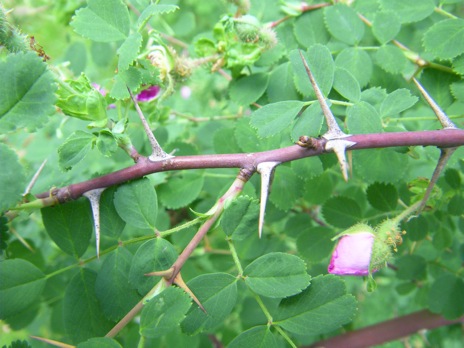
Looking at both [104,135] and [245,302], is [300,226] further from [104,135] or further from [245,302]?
[104,135]

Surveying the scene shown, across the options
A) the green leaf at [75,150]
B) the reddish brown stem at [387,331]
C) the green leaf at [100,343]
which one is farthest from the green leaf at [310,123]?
the reddish brown stem at [387,331]

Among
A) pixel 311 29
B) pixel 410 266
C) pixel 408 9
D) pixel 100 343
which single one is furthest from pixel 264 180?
pixel 410 266

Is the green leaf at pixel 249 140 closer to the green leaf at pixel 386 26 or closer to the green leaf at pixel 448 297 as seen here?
the green leaf at pixel 386 26

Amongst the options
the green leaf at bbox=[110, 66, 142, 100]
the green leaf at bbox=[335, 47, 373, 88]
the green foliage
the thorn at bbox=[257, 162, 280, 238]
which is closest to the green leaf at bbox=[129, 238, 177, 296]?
the green foliage

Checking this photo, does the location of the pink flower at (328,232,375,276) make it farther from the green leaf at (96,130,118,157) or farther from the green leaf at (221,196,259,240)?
the green leaf at (96,130,118,157)

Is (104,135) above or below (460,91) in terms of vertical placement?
above

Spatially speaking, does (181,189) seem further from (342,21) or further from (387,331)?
(387,331)

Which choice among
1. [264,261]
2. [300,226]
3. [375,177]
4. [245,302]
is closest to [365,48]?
[375,177]
